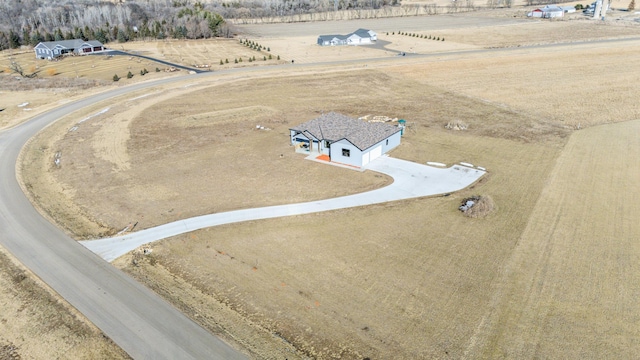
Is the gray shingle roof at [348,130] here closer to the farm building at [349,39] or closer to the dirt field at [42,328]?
the dirt field at [42,328]

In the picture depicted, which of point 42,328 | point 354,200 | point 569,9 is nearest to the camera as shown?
point 42,328

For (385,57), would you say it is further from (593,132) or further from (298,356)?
(298,356)

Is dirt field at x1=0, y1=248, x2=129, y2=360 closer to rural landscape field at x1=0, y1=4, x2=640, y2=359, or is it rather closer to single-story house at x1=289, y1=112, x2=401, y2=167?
rural landscape field at x1=0, y1=4, x2=640, y2=359

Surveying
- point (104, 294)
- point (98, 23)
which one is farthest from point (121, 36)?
point (104, 294)

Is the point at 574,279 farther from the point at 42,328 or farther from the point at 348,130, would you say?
the point at 42,328

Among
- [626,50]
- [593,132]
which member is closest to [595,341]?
[593,132]

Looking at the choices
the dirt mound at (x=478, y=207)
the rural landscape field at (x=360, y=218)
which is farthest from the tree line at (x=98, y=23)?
the dirt mound at (x=478, y=207)
